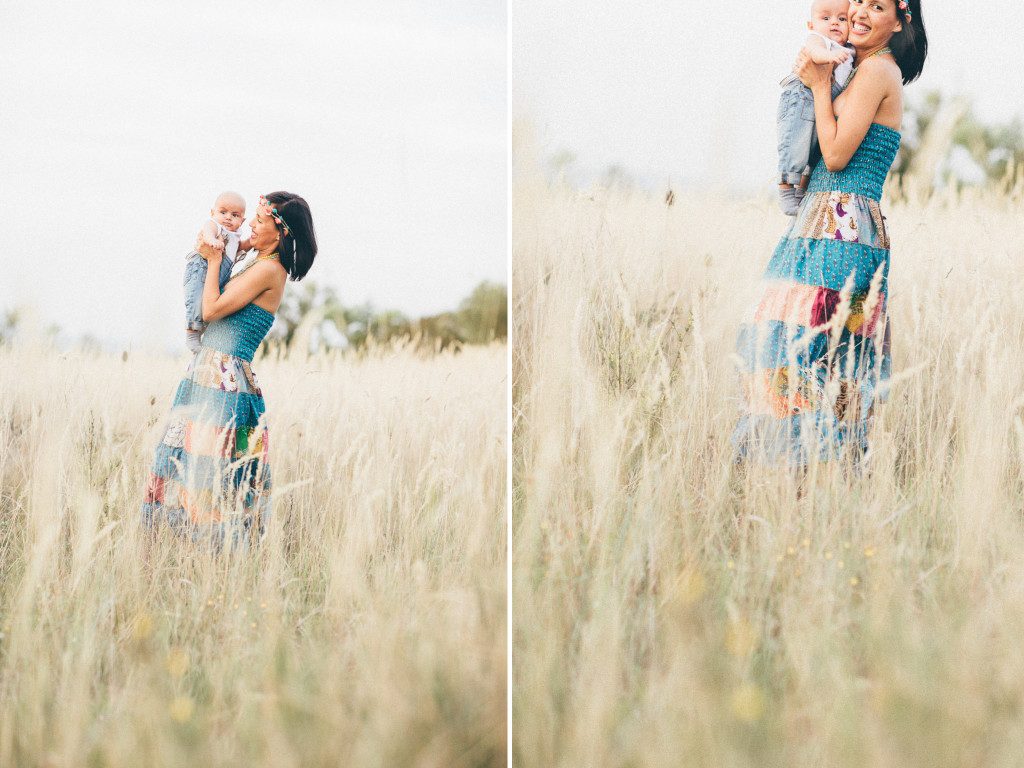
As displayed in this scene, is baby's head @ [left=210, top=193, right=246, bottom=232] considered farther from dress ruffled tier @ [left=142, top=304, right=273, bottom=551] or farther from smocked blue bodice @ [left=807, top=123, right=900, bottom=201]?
smocked blue bodice @ [left=807, top=123, right=900, bottom=201]

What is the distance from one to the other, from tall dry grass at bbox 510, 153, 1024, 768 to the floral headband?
616 mm

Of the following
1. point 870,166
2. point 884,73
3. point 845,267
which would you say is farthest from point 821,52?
point 845,267

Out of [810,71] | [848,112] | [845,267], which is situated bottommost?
[845,267]

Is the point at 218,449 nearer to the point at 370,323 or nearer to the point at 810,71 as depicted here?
the point at 370,323

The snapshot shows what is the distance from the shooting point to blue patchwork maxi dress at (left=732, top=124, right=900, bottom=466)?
5.51 ft

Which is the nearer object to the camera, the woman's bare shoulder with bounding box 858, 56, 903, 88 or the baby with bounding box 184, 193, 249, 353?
the woman's bare shoulder with bounding box 858, 56, 903, 88

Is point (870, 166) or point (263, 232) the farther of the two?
point (263, 232)

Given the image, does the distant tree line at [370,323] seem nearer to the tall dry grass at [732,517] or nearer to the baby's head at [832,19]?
the tall dry grass at [732,517]

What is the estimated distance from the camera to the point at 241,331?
189cm

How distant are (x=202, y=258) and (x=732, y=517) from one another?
1457 millimetres

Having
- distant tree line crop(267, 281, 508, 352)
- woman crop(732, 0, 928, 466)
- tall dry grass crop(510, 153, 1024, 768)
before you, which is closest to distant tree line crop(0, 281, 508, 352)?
distant tree line crop(267, 281, 508, 352)

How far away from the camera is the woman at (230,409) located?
1812 millimetres

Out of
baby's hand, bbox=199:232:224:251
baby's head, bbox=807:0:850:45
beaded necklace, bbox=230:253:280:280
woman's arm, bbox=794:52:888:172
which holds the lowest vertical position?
beaded necklace, bbox=230:253:280:280

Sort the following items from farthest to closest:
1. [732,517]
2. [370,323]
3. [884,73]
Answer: [370,323]
[732,517]
[884,73]
